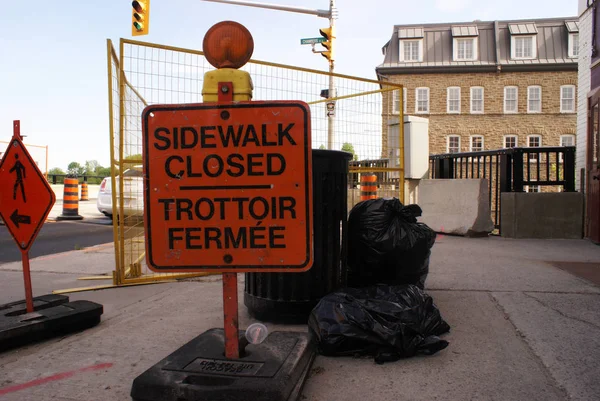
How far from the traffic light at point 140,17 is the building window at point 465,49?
1019 inches

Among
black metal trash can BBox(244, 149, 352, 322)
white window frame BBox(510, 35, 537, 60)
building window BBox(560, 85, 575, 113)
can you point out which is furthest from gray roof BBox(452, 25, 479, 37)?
black metal trash can BBox(244, 149, 352, 322)

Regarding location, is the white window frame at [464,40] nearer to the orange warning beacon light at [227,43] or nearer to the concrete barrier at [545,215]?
the concrete barrier at [545,215]

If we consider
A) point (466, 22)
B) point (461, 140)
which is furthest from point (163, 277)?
point (466, 22)

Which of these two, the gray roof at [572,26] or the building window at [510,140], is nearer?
the gray roof at [572,26]

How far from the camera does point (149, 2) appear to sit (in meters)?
10.9

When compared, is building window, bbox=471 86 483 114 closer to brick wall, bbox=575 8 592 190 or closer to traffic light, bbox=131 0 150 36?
brick wall, bbox=575 8 592 190

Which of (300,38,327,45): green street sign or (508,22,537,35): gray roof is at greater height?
(508,22,537,35): gray roof

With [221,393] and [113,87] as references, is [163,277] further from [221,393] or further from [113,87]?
[221,393]

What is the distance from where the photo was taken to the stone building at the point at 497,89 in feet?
101

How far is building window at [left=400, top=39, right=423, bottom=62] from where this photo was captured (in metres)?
32.0

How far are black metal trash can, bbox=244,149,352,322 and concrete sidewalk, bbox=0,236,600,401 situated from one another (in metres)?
0.14

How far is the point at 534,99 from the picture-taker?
30922mm

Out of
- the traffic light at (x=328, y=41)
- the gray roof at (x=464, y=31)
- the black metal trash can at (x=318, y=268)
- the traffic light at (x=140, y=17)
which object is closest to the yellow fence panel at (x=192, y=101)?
the black metal trash can at (x=318, y=268)

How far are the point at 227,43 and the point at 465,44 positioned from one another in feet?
111
